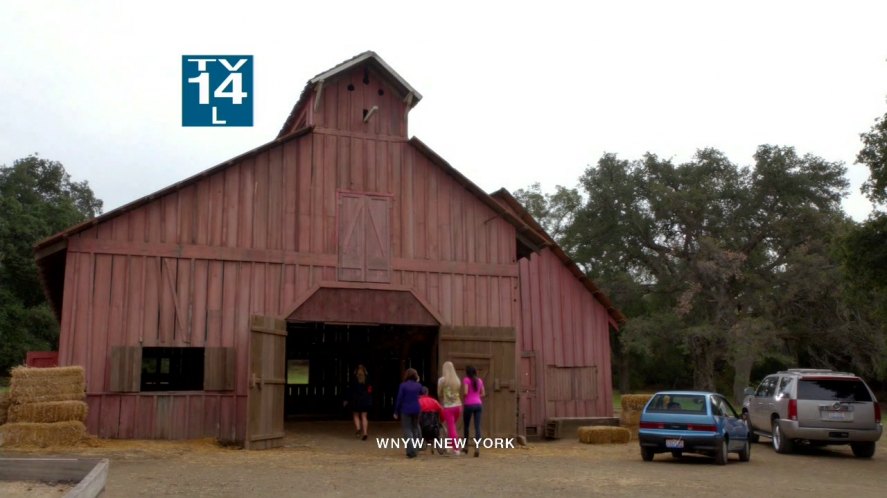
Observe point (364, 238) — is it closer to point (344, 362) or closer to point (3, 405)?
point (3, 405)

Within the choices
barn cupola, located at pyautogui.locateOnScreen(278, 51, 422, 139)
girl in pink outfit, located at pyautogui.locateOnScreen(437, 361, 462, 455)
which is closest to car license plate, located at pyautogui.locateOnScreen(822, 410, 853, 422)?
girl in pink outfit, located at pyautogui.locateOnScreen(437, 361, 462, 455)

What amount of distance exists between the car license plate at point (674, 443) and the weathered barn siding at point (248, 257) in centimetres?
599

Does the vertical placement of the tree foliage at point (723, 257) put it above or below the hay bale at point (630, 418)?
above

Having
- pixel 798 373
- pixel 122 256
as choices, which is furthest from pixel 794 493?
pixel 122 256

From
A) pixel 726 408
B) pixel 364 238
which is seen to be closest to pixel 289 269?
pixel 364 238

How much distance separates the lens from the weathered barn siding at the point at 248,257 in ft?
54.9

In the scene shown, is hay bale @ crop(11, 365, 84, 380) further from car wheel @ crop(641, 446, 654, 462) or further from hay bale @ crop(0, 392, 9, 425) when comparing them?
car wheel @ crop(641, 446, 654, 462)

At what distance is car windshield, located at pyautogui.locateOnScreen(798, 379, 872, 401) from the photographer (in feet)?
57.5

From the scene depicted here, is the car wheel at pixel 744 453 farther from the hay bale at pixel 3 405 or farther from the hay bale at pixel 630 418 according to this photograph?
the hay bale at pixel 3 405

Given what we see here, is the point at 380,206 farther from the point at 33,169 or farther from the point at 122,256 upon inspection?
the point at 33,169

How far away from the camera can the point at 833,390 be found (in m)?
17.6

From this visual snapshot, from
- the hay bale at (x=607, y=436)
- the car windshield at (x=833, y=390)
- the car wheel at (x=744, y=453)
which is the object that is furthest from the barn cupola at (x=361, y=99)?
the car windshield at (x=833, y=390)

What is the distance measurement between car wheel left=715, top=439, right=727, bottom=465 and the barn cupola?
1002 cm

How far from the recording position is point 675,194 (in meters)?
48.9
